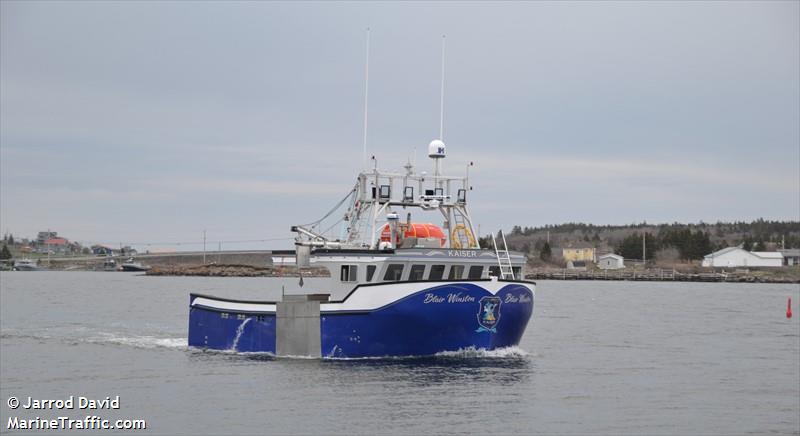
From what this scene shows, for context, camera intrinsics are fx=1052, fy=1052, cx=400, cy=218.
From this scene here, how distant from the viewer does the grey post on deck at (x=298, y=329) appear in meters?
37.9

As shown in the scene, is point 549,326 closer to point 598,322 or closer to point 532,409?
point 598,322

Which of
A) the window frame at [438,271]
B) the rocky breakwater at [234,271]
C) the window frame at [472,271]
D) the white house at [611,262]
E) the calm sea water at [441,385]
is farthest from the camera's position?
the white house at [611,262]

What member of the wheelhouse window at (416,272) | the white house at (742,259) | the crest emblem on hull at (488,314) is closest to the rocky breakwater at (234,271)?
the white house at (742,259)

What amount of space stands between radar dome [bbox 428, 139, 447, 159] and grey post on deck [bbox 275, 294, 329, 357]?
7690mm

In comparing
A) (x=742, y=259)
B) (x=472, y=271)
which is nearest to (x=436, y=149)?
(x=472, y=271)

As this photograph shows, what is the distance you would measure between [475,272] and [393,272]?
3.36 meters

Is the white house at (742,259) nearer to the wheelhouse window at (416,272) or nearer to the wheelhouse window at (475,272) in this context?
the wheelhouse window at (475,272)

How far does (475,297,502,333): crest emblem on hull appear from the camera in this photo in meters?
37.2

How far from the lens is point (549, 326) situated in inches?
2356

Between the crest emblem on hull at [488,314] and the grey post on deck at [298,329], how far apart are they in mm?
5835

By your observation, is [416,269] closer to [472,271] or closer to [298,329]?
[472,271]

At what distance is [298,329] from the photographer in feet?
126

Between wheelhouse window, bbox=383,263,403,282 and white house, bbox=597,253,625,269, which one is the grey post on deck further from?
white house, bbox=597,253,625,269

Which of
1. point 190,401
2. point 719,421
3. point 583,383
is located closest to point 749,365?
point 583,383
